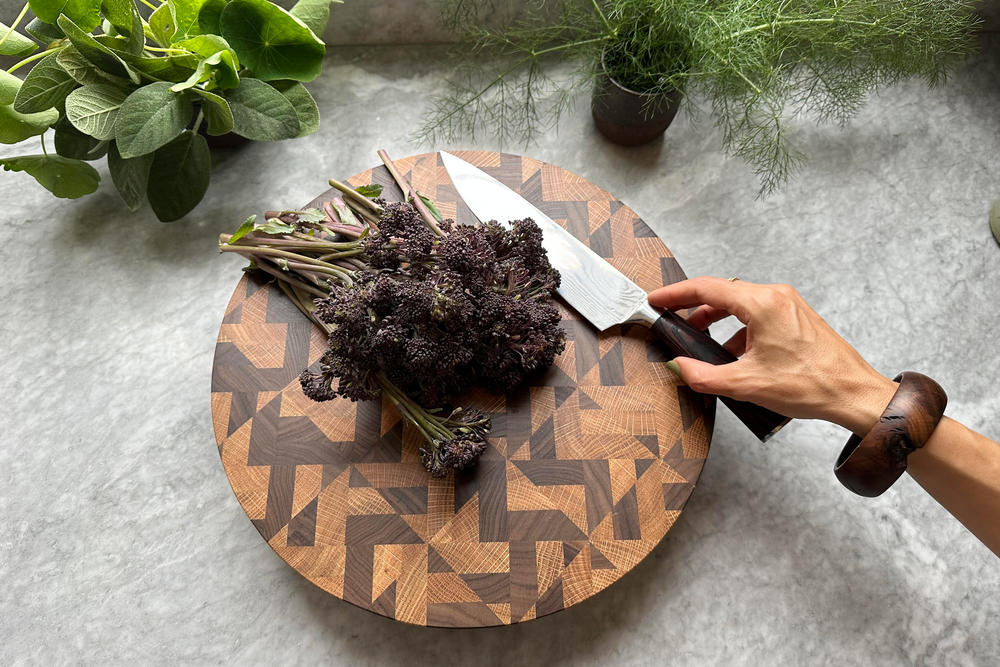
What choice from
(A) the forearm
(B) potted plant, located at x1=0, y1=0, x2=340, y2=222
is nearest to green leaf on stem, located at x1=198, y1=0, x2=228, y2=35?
(B) potted plant, located at x1=0, y1=0, x2=340, y2=222

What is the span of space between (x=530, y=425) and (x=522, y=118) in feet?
2.47

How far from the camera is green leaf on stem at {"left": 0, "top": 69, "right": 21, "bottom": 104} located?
3.52 feet

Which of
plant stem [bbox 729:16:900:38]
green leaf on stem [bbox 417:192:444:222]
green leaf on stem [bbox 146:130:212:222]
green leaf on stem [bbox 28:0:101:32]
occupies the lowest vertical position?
green leaf on stem [bbox 146:130:212:222]

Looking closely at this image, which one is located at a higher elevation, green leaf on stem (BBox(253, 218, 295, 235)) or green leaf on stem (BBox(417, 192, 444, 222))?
green leaf on stem (BBox(417, 192, 444, 222))

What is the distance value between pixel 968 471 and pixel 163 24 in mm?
1406

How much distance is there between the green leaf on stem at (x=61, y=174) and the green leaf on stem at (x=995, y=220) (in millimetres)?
1819

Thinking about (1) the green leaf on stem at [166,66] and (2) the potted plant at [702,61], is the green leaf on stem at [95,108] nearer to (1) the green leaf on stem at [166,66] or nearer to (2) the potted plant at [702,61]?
(1) the green leaf on stem at [166,66]

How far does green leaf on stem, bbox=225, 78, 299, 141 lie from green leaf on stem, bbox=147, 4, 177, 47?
0.48ft

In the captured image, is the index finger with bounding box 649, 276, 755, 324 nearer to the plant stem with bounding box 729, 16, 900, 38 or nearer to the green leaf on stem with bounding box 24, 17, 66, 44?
the plant stem with bounding box 729, 16, 900, 38

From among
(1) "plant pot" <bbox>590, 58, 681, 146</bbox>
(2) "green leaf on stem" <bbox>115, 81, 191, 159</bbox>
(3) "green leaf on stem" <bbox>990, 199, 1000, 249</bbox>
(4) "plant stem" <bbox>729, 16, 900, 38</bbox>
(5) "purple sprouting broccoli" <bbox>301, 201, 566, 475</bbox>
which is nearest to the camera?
(5) "purple sprouting broccoli" <bbox>301, 201, 566, 475</bbox>

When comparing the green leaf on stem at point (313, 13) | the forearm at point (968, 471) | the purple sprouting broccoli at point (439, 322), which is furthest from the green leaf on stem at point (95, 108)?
the forearm at point (968, 471)

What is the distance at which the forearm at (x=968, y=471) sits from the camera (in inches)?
35.9

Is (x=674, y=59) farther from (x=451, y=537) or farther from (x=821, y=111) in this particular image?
(x=451, y=537)

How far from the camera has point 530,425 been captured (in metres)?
1.01
